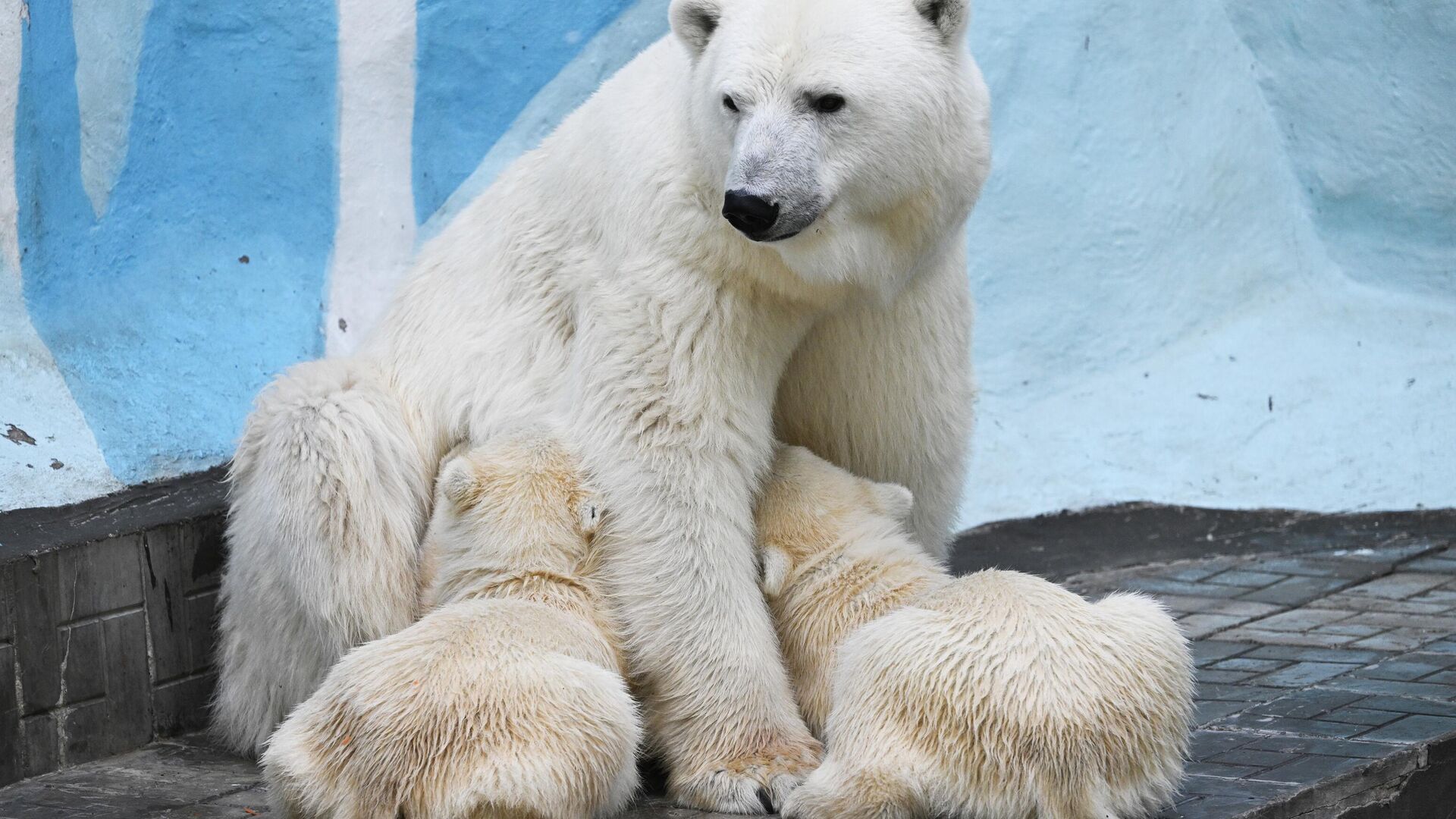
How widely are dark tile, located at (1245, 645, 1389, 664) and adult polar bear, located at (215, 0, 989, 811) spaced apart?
1173mm

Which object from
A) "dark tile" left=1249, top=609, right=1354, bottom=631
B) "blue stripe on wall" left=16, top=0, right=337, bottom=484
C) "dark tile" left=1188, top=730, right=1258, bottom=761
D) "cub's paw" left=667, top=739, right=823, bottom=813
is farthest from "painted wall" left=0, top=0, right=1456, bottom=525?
"dark tile" left=1188, top=730, right=1258, bottom=761

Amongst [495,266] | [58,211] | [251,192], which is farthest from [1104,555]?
[58,211]

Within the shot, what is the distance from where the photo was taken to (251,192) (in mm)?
4875

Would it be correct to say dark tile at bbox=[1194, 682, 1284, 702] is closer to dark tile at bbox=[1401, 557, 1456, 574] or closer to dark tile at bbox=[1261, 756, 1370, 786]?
dark tile at bbox=[1261, 756, 1370, 786]

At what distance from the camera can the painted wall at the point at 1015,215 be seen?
452 centimetres

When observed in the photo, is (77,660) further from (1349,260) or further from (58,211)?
(1349,260)

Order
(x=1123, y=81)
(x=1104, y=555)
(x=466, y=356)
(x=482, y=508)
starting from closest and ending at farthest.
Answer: (x=482, y=508), (x=466, y=356), (x=1104, y=555), (x=1123, y=81)

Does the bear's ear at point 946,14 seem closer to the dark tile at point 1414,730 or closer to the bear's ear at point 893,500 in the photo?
the bear's ear at point 893,500

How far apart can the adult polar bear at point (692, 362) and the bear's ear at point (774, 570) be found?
0.04m

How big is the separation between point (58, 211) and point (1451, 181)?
15.3ft

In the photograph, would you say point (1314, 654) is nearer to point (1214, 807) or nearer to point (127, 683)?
point (1214, 807)

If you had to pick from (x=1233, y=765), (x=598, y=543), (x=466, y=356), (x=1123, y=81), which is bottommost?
(x=1233, y=765)

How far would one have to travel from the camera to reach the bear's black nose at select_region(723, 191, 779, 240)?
10.1ft

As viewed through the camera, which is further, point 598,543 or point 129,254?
point 129,254
